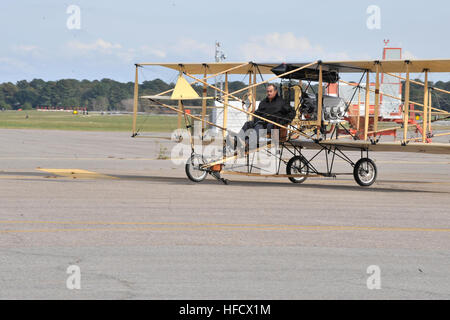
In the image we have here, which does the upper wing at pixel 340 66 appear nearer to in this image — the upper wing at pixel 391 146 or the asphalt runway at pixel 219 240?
the upper wing at pixel 391 146

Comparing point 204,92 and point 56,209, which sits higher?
point 204,92

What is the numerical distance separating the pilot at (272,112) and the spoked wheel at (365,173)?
2.20m

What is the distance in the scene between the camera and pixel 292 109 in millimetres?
16797

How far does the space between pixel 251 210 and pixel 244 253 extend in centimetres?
380

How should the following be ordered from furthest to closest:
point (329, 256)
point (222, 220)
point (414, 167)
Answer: point (414, 167)
point (222, 220)
point (329, 256)

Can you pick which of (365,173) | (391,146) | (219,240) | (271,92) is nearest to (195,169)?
(271,92)

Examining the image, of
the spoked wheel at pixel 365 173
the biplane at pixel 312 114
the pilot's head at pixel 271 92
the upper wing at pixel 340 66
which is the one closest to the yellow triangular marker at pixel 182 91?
the biplane at pixel 312 114

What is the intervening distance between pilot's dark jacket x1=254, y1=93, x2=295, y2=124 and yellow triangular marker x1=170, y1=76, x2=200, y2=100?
5.64 ft

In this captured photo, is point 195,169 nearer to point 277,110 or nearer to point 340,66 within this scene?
point 277,110

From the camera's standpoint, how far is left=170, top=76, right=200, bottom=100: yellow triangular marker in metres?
16.2

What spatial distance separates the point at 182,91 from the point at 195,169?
203cm
